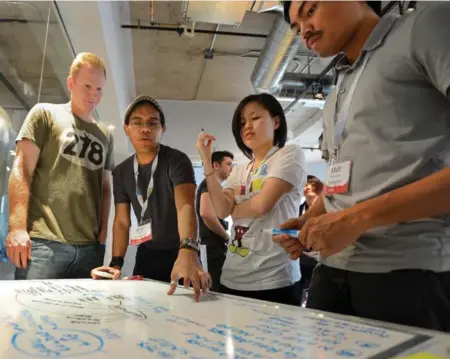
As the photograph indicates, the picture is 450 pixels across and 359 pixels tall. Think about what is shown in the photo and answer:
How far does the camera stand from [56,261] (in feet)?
4.51

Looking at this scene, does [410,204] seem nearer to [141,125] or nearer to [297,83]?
[141,125]

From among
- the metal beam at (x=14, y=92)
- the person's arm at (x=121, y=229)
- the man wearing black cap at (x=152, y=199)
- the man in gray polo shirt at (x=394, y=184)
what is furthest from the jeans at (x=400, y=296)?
the metal beam at (x=14, y=92)

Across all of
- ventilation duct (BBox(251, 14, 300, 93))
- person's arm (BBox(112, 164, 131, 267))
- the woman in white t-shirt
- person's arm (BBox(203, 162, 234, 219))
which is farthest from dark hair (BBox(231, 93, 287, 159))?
ventilation duct (BBox(251, 14, 300, 93))

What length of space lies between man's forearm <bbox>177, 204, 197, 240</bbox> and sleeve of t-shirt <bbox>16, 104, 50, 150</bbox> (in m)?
0.63

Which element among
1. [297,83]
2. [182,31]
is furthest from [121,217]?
[297,83]

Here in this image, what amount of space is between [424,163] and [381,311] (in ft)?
0.98

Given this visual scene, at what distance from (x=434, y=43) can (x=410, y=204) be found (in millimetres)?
297

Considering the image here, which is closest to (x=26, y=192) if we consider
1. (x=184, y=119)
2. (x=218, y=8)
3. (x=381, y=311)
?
(x=381, y=311)

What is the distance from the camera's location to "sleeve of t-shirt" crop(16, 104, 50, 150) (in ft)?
4.70

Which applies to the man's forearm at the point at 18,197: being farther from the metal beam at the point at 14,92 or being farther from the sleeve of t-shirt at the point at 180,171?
the metal beam at the point at 14,92

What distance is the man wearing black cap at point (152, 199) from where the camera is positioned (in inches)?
53.0

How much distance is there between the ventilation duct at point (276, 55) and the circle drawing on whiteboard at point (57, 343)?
2.74 meters

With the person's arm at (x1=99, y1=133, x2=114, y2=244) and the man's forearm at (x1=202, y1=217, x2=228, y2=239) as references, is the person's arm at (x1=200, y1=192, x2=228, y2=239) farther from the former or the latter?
the person's arm at (x1=99, y1=133, x2=114, y2=244)

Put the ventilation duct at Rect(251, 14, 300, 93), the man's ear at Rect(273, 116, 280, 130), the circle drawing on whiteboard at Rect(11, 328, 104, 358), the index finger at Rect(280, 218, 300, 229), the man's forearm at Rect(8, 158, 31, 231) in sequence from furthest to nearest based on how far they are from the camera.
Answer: the ventilation duct at Rect(251, 14, 300, 93), the man's ear at Rect(273, 116, 280, 130), the man's forearm at Rect(8, 158, 31, 231), the index finger at Rect(280, 218, 300, 229), the circle drawing on whiteboard at Rect(11, 328, 104, 358)
